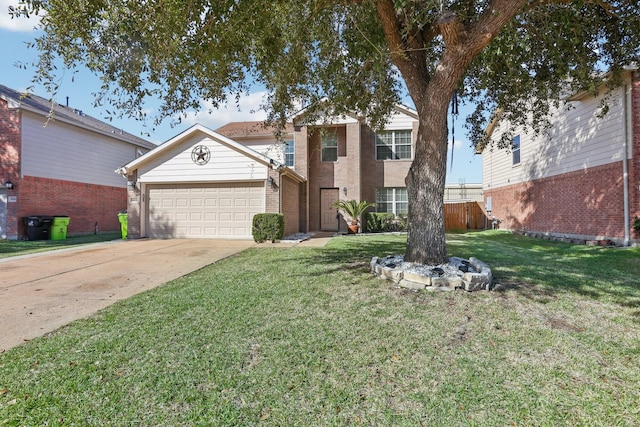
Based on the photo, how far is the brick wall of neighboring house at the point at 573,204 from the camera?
35.8 ft

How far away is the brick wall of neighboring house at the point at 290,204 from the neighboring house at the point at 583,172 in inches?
330

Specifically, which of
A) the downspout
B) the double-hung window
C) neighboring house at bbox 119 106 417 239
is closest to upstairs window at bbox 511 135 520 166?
the double-hung window

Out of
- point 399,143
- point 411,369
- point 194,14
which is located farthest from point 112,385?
point 399,143

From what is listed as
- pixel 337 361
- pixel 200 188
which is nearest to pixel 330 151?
pixel 200 188

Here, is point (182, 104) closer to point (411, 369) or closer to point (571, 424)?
point (411, 369)

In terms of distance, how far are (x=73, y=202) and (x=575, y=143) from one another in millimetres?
22223

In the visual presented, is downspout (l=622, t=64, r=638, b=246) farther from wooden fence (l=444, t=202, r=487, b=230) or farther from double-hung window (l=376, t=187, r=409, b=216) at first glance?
wooden fence (l=444, t=202, r=487, b=230)

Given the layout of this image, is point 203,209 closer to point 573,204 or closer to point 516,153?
point 573,204

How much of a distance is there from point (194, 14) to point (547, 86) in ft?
27.3

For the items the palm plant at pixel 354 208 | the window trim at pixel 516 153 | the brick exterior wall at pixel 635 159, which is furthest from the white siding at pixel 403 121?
the brick exterior wall at pixel 635 159

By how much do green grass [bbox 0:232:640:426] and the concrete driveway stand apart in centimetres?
57

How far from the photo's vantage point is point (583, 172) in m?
12.1

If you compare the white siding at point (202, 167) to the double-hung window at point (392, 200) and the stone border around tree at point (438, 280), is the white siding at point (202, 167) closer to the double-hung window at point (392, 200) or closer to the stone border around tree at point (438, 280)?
the double-hung window at point (392, 200)

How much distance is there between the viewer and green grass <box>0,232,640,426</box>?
232 cm
